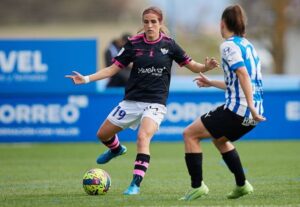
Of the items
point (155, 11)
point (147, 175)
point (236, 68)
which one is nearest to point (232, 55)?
point (236, 68)

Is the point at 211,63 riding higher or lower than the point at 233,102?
higher

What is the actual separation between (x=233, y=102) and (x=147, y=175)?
381 centimetres

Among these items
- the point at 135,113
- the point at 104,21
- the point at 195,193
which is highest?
the point at 135,113

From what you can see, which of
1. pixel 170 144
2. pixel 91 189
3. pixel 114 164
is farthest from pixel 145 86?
pixel 170 144

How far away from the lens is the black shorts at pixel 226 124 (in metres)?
9.26

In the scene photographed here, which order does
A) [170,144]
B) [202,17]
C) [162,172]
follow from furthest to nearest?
[202,17]
[170,144]
[162,172]

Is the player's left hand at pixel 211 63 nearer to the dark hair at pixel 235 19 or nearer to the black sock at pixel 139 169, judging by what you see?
the dark hair at pixel 235 19

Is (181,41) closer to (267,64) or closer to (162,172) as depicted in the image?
(267,64)

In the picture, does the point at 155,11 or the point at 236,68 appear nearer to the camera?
the point at 236,68

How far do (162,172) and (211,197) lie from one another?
346cm

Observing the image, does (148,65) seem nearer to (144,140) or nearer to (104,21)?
(144,140)

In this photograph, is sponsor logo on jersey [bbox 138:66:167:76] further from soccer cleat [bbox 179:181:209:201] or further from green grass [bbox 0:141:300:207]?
soccer cleat [bbox 179:181:209:201]

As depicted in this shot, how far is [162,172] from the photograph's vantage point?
43.5 ft

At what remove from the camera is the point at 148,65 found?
1073cm
